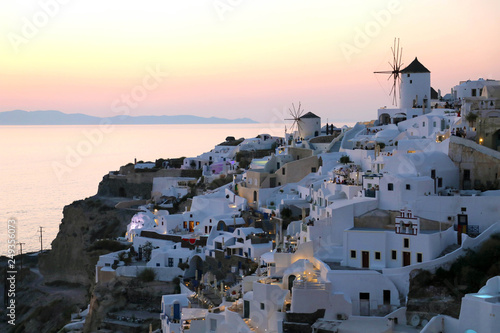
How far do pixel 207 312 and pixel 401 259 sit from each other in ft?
20.0

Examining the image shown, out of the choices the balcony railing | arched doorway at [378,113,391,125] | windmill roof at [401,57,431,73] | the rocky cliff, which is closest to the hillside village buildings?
the balcony railing

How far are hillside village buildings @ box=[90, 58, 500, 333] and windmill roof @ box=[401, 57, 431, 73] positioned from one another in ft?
8.70

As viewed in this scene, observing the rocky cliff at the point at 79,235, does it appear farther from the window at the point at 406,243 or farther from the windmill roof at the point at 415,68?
the window at the point at 406,243

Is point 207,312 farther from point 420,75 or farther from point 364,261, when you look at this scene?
point 420,75

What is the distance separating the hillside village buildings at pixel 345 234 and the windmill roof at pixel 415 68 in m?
2.65

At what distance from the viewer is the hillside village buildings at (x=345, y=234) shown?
64.2 feet

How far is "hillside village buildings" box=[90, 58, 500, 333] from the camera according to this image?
770 inches

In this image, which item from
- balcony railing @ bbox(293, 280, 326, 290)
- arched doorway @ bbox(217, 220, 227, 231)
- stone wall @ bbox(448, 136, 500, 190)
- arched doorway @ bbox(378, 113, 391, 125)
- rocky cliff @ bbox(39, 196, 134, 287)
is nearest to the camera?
balcony railing @ bbox(293, 280, 326, 290)

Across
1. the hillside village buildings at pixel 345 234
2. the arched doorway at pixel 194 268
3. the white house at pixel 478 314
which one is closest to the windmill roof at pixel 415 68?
the hillside village buildings at pixel 345 234

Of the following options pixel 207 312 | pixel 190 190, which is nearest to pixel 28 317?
pixel 190 190

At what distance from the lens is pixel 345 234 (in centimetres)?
2130

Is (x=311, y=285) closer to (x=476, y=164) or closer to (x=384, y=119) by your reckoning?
(x=476, y=164)

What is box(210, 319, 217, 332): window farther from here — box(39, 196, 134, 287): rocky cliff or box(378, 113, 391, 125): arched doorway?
box(39, 196, 134, 287): rocky cliff

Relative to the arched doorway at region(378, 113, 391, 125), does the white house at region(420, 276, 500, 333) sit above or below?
below
